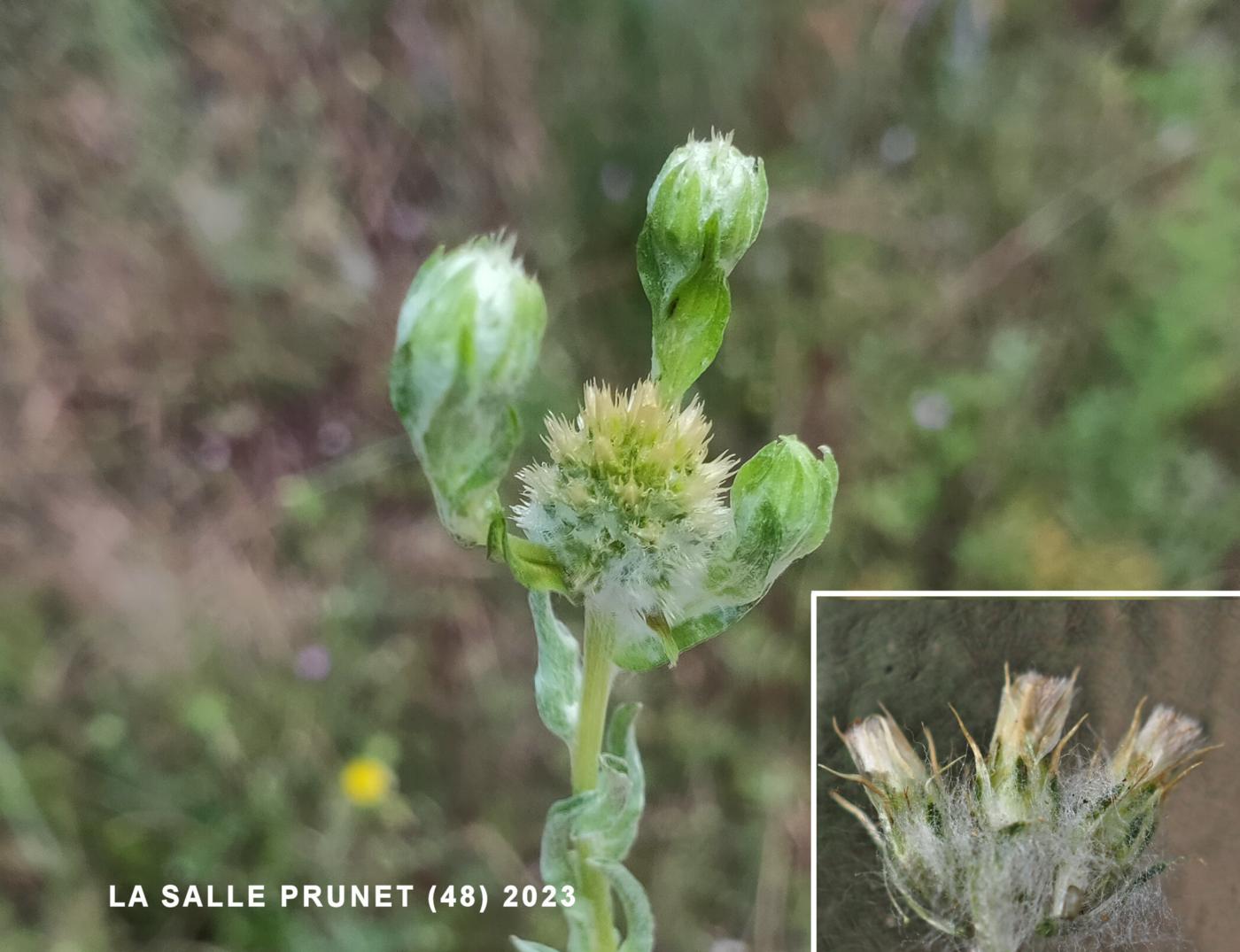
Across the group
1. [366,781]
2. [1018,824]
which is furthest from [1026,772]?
[366,781]

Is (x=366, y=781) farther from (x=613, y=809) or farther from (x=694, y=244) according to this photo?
(x=694, y=244)

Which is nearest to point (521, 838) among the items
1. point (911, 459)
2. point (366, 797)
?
point (366, 797)

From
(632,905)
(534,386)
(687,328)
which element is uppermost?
(534,386)

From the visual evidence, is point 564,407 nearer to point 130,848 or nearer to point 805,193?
point 805,193

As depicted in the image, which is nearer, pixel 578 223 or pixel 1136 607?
pixel 1136 607

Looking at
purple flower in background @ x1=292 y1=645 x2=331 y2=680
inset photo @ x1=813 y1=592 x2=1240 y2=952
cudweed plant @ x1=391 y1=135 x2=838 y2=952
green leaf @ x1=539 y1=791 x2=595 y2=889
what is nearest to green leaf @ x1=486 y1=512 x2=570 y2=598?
cudweed plant @ x1=391 y1=135 x2=838 y2=952
